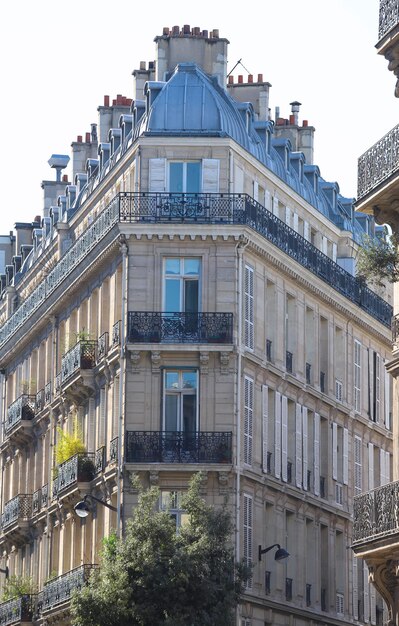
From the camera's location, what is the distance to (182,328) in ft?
185

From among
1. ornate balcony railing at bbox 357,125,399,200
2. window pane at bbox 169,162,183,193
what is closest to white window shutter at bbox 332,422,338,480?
window pane at bbox 169,162,183,193

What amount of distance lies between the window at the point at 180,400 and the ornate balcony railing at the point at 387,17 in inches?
715

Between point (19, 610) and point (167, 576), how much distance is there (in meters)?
19.6

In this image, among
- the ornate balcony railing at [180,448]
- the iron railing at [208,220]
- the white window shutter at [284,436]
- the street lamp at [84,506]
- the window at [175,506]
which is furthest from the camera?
the white window shutter at [284,436]

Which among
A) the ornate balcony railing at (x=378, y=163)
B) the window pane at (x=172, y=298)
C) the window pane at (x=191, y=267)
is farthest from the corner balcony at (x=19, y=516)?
the ornate balcony railing at (x=378, y=163)

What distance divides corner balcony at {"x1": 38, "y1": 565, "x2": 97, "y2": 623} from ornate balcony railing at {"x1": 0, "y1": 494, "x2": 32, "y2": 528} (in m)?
4.05

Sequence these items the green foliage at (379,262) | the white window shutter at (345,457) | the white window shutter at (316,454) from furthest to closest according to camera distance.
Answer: the white window shutter at (345,457) < the white window shutter at (316,454) < the green foliage at (379,262)

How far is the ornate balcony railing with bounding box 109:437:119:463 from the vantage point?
186 ft

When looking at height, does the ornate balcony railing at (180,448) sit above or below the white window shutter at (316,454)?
below

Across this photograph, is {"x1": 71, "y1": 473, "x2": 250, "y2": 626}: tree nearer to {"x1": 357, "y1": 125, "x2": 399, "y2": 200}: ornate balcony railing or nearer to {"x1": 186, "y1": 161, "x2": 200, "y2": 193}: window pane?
{"x1": 357, "y1": 125, "x2": 399, "y2": 200}: ornate balcony railing

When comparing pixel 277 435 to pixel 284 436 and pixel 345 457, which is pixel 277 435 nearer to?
pixel 284 436

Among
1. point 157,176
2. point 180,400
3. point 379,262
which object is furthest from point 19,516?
point 379,262

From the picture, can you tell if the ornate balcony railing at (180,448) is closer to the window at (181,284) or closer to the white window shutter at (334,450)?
the window at (181,284)

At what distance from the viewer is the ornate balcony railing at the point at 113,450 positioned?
186 feet
